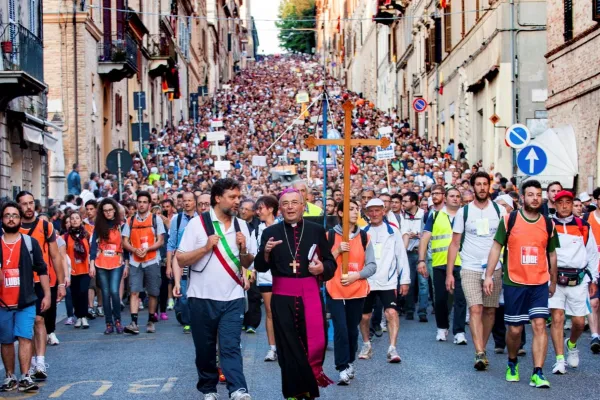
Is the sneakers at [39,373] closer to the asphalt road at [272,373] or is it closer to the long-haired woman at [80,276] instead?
the asphalt road at [272,373]

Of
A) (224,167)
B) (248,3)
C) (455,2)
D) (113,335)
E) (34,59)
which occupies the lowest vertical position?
(113,335)

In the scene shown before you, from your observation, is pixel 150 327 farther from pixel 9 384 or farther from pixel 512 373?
pixel 512 373

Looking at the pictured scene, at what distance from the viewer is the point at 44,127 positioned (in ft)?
96.6

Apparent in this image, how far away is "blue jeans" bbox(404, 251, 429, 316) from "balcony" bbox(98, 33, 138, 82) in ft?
73.5

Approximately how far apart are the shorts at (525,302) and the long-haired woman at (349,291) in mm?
1270

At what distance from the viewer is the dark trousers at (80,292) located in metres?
16.2

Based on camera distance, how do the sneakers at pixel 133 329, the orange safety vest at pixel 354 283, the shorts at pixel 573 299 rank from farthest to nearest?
1. the sneakers at pixel 133 329
2. the shorts at pixel 573 299
3. the orange safety vest at pixel 354 283

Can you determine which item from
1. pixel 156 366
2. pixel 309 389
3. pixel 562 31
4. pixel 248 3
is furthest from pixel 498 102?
pixel 248 3

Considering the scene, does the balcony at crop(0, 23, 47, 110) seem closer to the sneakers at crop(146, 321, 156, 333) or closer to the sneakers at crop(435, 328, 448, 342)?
the sneakers at crop(146, 321, 156, 333)

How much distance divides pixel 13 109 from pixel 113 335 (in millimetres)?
12644

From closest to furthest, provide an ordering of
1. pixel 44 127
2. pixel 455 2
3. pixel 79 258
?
pixel 79 258 < pixel 44 127 < pixel 455 2

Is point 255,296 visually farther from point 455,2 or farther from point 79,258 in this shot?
point 455,2

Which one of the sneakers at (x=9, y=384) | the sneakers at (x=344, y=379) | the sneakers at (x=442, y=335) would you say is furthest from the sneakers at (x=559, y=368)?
the sneakers at (x=9, y=384)

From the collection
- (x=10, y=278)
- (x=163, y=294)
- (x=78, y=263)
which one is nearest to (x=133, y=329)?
(x=78, y=263)
